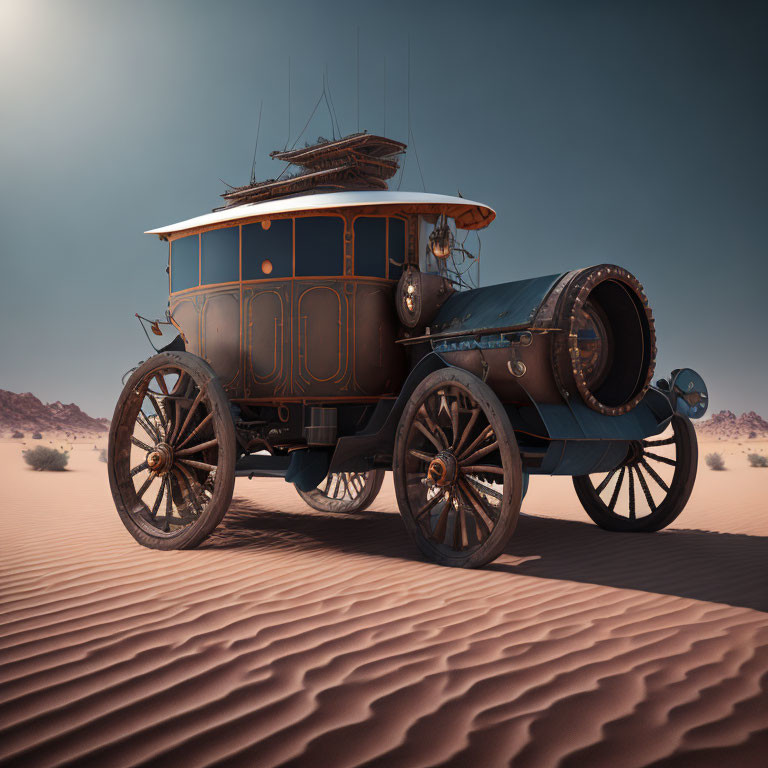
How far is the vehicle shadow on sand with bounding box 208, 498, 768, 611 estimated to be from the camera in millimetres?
4930

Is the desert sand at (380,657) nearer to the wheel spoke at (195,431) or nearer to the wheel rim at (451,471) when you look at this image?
the wheel rim at (451,471)

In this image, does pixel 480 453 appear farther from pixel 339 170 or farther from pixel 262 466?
pixel 339 170

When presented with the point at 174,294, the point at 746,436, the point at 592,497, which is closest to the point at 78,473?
the point at 174,294

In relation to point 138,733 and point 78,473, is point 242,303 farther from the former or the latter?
point 78,473

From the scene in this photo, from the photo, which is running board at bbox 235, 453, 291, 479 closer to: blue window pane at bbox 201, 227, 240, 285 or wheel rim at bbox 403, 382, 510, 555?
wheel rim at bbox 403, 382, 510, 555

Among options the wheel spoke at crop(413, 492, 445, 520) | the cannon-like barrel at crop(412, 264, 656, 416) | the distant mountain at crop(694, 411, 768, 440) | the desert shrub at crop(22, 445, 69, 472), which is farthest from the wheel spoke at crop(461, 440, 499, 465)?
the distant mountain at crop(694, 411, 768, 440)

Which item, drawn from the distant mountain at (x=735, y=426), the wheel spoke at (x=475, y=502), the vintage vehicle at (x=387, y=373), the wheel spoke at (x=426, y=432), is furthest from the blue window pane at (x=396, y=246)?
the distant mountain at (x=735, y=426)

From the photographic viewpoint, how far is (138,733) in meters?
2.45

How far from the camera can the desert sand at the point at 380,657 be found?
241 centimetres

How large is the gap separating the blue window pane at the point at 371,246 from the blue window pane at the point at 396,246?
0.21ft

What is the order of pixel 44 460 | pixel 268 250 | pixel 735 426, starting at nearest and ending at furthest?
pixel 268 250 → pixel 44 460 → pixel 735 426

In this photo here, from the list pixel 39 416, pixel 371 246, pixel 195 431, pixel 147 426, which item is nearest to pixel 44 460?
pixel 147 426

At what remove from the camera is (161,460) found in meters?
6.64

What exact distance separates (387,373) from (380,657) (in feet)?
12.9
